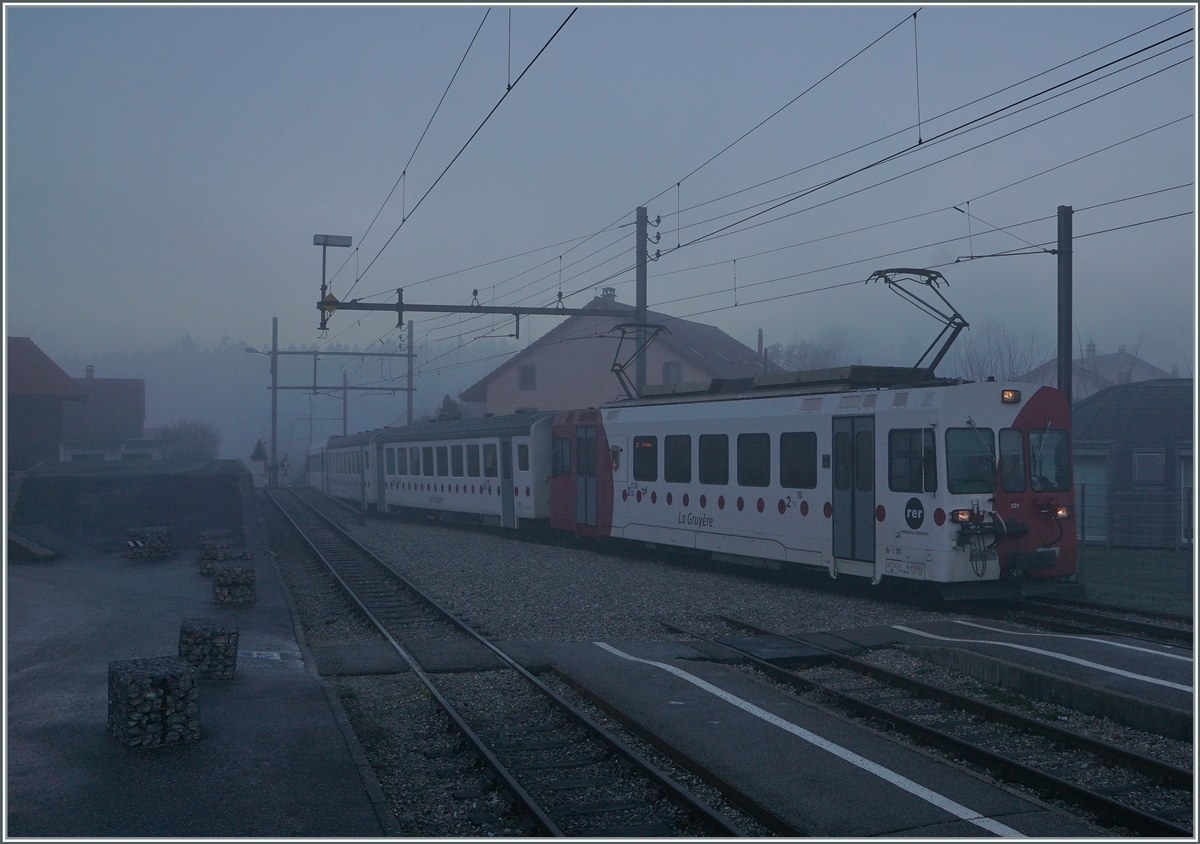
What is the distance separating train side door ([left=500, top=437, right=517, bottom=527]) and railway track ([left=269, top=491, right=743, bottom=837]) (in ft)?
42.8

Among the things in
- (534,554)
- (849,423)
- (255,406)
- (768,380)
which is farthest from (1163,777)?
(255,406)

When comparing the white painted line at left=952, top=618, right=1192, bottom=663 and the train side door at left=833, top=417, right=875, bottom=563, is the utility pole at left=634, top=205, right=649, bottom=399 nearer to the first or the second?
the train side door at left=833, top=417, right=875, bottom=563

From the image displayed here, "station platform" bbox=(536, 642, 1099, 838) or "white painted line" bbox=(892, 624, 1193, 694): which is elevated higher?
"white painted line" bbox=(892, 624, 1193, 694)

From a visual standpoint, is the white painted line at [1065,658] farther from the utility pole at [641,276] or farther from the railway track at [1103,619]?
the utility pole at [641,276]

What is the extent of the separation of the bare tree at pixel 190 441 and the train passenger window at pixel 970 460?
171 ft

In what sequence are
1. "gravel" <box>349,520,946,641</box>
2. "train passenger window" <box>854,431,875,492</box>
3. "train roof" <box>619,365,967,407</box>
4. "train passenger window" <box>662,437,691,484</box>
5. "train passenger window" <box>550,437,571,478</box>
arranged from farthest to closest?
"train passenger window" <box>550,437,571,478</box> < "train passenger window" <box>662,437,691,484</box> < "train roof" <box>619,365,967,407</box> < "train passenger window" <box>854,431,875,492</box> < "gravel" <box>349,520,946,641</box>

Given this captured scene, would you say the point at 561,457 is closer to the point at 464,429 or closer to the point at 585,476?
the point at 585,476

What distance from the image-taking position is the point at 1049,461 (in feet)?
42.0

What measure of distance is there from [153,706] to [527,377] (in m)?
40.5

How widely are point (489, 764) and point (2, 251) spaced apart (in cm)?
472

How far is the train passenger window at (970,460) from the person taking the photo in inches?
478

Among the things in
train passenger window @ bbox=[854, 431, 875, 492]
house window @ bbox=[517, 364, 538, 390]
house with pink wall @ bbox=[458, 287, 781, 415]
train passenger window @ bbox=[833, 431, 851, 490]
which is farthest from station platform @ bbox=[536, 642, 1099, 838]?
house window @ bbox=[517, 364, 538, 390]

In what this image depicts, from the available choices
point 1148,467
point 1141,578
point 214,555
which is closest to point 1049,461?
point 1141,578

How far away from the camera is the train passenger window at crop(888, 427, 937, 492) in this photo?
12.2 m
